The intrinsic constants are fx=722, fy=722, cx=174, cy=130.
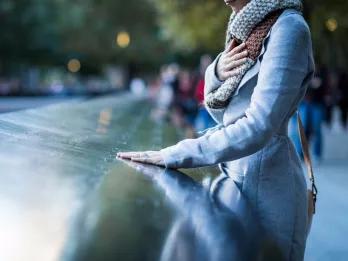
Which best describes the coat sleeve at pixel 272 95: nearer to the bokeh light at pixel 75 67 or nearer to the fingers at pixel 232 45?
the fingers at pixel 232 45

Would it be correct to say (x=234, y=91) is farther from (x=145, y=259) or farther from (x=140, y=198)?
(x=145, y=259)

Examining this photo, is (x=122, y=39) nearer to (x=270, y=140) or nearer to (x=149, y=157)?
(x=149, y=157)

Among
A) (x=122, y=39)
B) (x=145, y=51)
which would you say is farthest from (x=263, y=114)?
(x=145, y=51)

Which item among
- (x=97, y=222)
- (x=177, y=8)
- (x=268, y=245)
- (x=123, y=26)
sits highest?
(x=97, y=222)

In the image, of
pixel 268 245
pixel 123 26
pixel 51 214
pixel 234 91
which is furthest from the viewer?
pixel 123 26

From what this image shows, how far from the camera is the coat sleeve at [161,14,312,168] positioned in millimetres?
2223

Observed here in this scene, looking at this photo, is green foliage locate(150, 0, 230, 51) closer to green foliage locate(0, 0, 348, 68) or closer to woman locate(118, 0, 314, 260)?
green foliage locate(0, 0, 348, 68)

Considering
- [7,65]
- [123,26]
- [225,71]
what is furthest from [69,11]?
[225,71]

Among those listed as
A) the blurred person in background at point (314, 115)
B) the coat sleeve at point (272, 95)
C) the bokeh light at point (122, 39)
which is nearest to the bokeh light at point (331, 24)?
the blurred person in background at point (314, 115)

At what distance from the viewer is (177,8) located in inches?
953

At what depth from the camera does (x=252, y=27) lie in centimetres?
242

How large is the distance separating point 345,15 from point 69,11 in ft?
130

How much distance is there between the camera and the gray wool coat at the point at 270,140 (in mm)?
2234

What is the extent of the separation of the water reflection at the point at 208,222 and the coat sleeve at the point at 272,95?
5.3 inches
